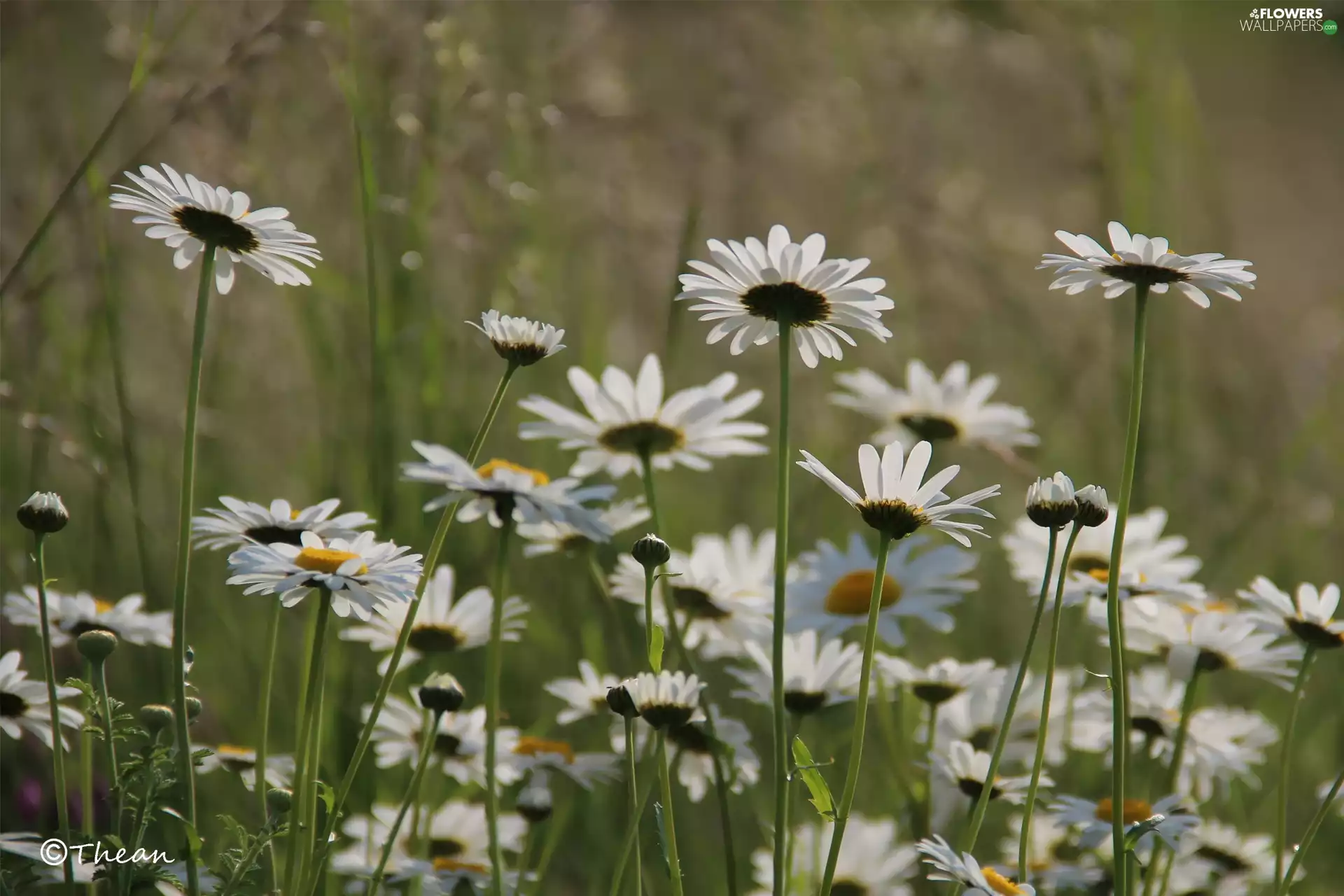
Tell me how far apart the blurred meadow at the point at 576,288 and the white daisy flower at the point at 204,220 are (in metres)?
0.35

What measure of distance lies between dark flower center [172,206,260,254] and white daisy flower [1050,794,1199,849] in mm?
806

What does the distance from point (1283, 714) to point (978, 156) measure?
6.01 feet

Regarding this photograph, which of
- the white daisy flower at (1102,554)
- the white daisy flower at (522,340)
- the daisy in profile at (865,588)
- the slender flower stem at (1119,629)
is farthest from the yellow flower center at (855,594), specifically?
the white daisy flower at (522,340)

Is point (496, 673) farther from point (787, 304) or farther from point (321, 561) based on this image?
point (787, 304)

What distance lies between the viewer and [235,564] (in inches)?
32.0

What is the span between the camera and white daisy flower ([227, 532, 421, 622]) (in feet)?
2.67

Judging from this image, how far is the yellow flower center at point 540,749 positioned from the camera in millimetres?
1195

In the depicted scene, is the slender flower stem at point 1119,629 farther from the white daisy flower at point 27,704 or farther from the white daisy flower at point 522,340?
the white daisy flower at point 27,704

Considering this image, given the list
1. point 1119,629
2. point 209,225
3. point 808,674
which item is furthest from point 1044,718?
point 209,225

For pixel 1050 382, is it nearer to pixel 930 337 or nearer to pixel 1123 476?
pixel 930 337

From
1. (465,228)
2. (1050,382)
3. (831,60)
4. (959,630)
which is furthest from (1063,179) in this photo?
(465,228)

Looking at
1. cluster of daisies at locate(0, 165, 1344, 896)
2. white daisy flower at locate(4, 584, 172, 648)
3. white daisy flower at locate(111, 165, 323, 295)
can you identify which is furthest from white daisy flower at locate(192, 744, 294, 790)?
white daisy flower at locate(111, 165, 323, 295)

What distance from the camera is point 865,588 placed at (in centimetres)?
127

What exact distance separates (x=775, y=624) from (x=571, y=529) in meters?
0.41
